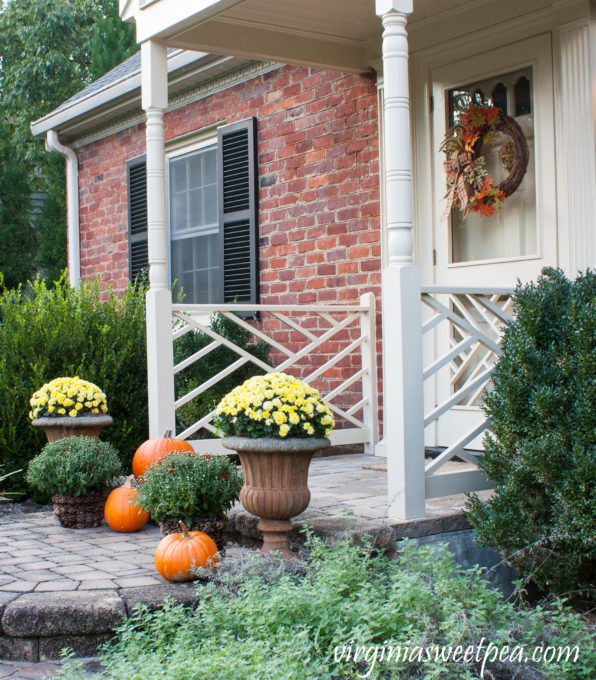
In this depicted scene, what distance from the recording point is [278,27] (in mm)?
5492

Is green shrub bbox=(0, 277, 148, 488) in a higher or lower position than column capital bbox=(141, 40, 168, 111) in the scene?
lower

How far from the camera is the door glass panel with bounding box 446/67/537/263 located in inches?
197

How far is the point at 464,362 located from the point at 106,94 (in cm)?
495

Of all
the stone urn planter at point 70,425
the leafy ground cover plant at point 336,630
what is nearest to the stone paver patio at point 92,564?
the leafy ground cover plant at point 336,630

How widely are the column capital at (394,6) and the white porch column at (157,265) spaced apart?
6.19 feet

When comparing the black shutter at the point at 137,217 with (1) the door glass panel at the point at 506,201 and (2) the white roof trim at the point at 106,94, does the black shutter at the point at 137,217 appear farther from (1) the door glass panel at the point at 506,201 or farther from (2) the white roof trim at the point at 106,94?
(1) the door glass panel at the point at 506,201

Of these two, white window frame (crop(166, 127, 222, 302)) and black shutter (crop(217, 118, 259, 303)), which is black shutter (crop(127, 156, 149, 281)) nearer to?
white window frame (crop(166, 127, 222, 302))

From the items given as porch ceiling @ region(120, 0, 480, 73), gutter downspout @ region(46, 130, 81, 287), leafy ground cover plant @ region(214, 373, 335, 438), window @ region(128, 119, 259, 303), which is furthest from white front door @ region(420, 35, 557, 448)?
gutter downspout @ region(46, 130, 81, 287)

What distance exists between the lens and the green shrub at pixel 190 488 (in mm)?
3848

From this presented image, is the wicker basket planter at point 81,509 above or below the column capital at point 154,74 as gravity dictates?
below

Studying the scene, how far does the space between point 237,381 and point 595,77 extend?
3.09m

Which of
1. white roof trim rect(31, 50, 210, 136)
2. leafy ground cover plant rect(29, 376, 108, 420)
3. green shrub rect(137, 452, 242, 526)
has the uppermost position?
white roof trim rect(31, 50, 210, 136)

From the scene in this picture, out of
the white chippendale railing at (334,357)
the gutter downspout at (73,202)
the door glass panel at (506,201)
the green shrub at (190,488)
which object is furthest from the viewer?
the gutter downspout at (73,202)

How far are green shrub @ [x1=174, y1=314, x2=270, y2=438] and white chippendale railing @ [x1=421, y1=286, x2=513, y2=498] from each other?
133cm
